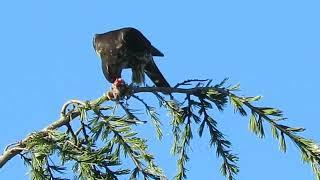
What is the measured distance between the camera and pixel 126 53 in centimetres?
372

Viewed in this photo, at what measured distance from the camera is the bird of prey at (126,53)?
3.65m

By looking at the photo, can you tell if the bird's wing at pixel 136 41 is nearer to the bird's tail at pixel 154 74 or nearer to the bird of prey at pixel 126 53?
the bird of prey at pixel 126 53

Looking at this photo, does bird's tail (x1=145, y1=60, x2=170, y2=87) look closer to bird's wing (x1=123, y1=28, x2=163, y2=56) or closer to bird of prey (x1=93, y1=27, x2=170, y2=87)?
bird of prey (x1=93, y1=27, x2=170, y2=87)

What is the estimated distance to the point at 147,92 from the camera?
3.12m

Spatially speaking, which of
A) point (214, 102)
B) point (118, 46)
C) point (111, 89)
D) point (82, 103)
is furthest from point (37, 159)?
point (118, 46)

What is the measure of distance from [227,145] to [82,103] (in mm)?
725

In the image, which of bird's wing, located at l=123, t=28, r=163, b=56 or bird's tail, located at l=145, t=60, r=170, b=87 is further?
bird's tail, located at l=145, t=60, r=170, b=87

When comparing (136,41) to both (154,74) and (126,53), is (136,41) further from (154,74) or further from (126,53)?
(154,74)

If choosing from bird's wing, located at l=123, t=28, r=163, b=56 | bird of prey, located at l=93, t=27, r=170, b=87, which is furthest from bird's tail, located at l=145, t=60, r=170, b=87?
bird's wing, located at l=123, t=28, r=163, b=56

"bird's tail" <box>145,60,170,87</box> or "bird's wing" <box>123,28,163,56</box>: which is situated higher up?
"bird's wing" <box>123,28,163,56</box>

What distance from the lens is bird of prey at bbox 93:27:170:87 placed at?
12.0 feet

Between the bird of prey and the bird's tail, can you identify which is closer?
the bird of prey

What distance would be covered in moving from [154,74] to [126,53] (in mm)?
253

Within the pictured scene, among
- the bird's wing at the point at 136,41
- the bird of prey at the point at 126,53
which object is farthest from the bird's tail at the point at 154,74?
the bird's wing at the point at 136,41
